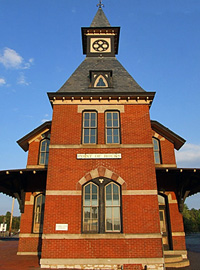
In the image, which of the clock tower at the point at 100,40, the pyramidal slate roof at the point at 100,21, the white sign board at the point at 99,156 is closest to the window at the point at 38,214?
the white sign board at the point at 99,156

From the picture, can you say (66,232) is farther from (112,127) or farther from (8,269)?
(112,127)

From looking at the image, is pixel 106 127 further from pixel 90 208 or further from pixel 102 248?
pixel 102 248

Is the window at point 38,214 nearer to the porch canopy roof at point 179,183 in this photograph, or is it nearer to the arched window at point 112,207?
the arched window at point 112,207

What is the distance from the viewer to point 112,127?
11.9 m

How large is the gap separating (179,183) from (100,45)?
1145 centimetres

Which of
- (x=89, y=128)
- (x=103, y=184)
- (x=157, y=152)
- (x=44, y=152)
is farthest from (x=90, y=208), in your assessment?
(x=157, y=152)

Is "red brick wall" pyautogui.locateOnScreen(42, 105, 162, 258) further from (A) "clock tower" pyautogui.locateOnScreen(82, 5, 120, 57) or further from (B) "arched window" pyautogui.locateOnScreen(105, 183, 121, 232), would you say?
(A) "clock tower" pyautogui.locateOnScreen(82, 5, 120, 57)

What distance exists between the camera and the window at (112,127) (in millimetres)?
11711

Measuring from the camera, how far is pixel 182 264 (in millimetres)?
10555

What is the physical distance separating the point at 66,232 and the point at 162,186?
6.39 m

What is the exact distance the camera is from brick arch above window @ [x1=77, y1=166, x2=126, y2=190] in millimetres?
10688

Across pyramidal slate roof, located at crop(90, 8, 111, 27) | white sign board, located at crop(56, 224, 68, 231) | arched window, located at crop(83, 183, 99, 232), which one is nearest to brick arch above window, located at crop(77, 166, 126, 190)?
arched window, located at crop(83, 183, 99, 232)

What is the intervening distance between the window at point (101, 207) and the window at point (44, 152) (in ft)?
16.6

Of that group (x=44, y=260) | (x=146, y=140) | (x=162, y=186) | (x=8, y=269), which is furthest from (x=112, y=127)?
(x=8, y=269)
